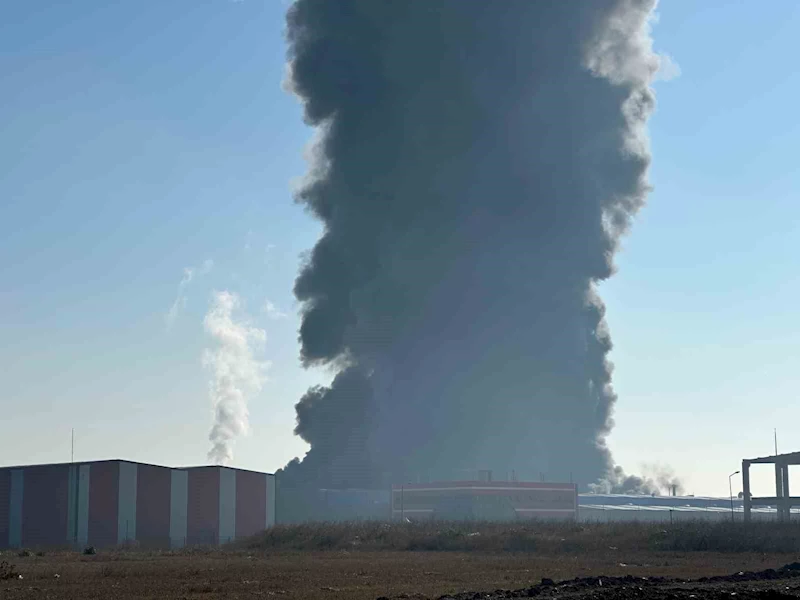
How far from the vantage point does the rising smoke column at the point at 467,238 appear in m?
121

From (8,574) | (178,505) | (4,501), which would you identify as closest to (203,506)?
(178,505)

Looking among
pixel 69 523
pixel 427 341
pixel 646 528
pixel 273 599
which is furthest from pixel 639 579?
pixel 427 341

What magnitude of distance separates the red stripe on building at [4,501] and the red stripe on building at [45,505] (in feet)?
3.66

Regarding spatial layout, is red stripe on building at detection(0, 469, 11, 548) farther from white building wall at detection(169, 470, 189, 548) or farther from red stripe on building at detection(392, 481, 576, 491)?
red stripe on building at detection(392, 481, 576, 491)

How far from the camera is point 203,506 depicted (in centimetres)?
7750

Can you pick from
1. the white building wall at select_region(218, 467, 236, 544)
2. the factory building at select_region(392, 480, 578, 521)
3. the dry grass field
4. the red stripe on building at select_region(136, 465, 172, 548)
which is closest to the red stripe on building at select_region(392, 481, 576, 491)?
the factory building at select_region(392, 480, 578, 521)

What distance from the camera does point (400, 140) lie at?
126875 mm

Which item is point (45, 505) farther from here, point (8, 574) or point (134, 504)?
point (8, 574)

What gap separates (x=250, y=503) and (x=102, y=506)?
13.4 metres

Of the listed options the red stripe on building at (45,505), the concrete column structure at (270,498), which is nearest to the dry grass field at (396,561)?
the red stripe on building at (45,505)

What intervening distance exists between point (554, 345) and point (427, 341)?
519 inches

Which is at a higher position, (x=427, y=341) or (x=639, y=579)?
(x=427, y=341)

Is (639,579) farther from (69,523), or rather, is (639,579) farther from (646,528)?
(69,523)

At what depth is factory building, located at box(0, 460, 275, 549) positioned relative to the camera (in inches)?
2761
